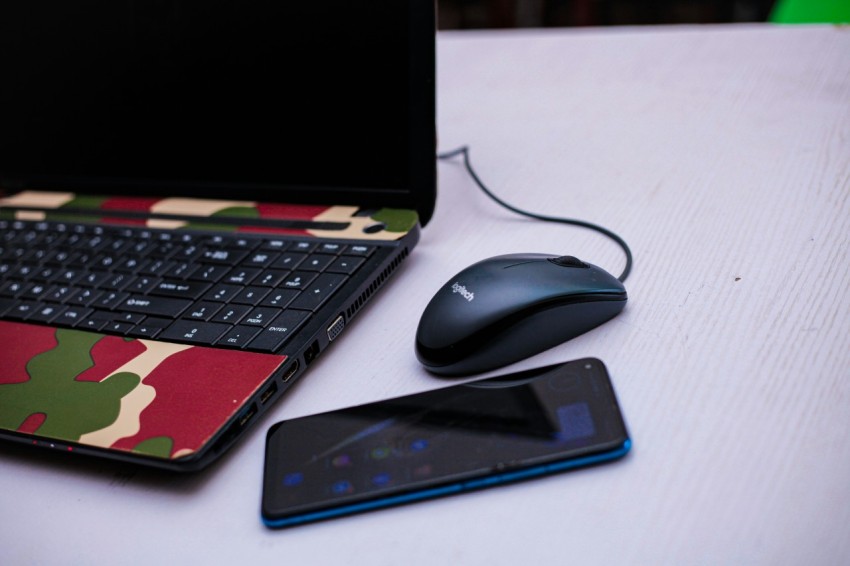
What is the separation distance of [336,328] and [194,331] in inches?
3.7

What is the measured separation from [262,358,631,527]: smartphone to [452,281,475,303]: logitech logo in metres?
0.05

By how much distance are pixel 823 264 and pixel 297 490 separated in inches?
15.2

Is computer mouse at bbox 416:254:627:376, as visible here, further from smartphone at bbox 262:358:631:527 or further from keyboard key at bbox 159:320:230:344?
keyboard key at bbox 159:320:230:344

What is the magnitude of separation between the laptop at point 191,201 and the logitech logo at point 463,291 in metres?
0.08

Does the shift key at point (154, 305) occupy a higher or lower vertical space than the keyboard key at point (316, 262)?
lower

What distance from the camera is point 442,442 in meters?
0.37

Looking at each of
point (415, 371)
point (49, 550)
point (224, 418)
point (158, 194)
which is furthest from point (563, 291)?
point (158, 194)

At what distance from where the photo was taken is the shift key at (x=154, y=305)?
49cm

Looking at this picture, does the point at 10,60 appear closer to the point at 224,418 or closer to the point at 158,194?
the point at 158,194

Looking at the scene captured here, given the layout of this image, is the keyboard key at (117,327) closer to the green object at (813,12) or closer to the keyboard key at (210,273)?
the keyboard key at (210,273)

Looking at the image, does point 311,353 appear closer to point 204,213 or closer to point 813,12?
point 204,213

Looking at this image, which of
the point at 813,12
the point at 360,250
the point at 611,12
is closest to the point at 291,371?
the point at 360,250

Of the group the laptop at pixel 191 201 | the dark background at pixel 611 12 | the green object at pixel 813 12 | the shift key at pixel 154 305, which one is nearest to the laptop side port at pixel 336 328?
the laptop at pixel 191 201

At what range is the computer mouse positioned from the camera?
1.38 ft
